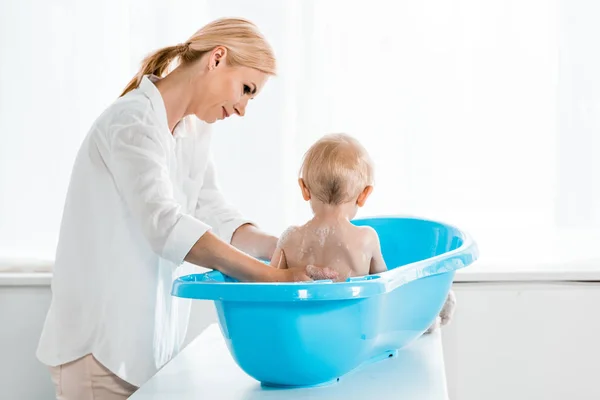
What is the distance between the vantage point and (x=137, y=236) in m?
1.43

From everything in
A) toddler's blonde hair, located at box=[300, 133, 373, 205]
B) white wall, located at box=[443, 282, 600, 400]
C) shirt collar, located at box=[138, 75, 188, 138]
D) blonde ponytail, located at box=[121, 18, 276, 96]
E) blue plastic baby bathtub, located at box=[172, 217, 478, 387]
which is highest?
blonde ponytail, located at box=[121, 18, 276, 96]

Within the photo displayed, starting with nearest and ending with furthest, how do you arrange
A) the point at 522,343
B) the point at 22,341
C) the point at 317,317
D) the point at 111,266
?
the point at 317,317 < the point at 111,266 < the point at 522,343 < the point at 22,341

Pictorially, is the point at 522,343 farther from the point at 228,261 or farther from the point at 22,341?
the point at 22,341

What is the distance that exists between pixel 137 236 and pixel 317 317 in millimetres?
440

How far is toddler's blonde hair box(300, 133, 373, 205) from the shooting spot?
1324mm

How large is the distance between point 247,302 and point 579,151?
4.77 ft

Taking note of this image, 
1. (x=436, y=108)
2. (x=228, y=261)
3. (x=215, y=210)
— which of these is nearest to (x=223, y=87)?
(x=215, y=210)

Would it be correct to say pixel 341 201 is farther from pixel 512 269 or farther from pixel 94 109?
pixel 94 109

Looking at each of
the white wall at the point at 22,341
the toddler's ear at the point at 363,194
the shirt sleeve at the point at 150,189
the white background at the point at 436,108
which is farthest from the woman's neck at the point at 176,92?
the white wall at the point at 22,341

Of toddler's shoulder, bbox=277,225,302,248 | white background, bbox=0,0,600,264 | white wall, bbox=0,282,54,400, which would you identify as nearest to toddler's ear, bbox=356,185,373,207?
toddler's shoulder, bbox=277,225,302,248

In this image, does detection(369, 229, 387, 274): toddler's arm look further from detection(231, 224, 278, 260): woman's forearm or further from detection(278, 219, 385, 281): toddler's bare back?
detection(231, 224, 278, 260): woman's forearm

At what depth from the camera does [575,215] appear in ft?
7.47

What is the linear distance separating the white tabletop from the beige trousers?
12 centimetres

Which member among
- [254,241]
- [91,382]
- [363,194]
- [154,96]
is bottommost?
[91,382]
